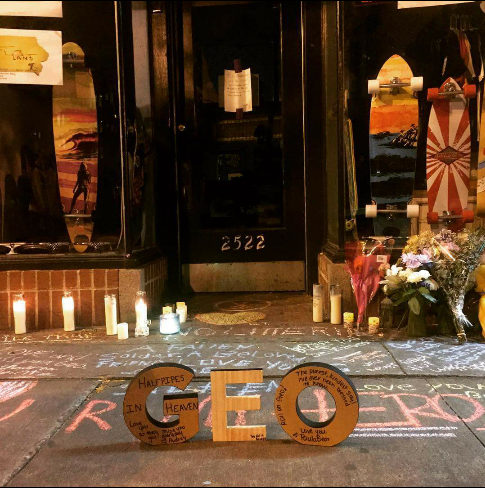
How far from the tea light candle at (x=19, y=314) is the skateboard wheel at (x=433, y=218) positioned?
3.48m

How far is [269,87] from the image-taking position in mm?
5840

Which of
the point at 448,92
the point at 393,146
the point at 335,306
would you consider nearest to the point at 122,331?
the point at 335,306

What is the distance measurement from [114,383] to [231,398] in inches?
42.0

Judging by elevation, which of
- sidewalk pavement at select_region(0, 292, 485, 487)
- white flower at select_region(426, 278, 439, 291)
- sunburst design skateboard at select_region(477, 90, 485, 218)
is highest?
sunburst design skateboard at select_region(477, 90, 485, 218)

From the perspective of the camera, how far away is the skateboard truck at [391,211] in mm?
4734

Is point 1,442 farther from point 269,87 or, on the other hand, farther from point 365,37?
point 269,87

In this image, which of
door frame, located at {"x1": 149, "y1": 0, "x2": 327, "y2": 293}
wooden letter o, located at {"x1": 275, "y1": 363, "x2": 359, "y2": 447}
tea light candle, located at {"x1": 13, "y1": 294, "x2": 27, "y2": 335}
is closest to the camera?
wooden letter o, located at {"x1": 275, "y1": 363, "x2": 359, "y2": 447}

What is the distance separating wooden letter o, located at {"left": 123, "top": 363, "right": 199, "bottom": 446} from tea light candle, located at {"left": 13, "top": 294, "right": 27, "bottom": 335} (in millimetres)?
2421

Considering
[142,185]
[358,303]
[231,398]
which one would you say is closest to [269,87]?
[142,185]

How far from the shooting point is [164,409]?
2473 millimetres

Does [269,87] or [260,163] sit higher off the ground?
[269,87]

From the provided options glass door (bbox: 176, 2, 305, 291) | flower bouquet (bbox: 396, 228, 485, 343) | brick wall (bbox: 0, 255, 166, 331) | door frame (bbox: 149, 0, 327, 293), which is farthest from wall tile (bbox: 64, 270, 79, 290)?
flower bouquet (bbox: 396, 228, 485, 343)

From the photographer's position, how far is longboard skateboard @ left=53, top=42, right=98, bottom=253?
15.6ft

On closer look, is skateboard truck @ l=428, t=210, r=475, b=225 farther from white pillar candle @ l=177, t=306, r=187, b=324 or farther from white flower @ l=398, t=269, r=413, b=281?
white pillar candle @ l=177, t=306, r=187, b=324
